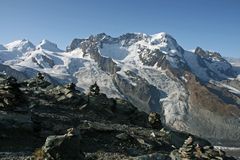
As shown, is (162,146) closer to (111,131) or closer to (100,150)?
(111,131)

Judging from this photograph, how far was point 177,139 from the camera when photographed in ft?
188

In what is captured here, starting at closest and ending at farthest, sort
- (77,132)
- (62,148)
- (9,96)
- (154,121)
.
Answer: (62,148) < (77,132) < (9,96) < (154,121)

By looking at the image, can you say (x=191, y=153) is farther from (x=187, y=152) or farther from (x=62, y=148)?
(x=62, y=148)

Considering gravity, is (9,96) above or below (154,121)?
above

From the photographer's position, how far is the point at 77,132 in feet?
94.3

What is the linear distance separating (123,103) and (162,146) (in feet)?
72.0

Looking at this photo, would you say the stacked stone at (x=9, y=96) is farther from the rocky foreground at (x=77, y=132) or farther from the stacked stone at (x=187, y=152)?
the stacked stone at (x=187, y=152)

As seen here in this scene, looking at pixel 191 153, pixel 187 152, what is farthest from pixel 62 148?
pixel 191 153

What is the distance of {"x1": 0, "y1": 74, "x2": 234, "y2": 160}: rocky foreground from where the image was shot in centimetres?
2814

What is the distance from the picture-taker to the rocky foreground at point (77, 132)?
92.3 feet

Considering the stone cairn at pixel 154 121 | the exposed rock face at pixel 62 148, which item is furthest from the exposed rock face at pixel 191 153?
the stone cairn at pixel 154 121

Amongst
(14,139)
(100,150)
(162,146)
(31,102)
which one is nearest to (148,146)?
(162,146)

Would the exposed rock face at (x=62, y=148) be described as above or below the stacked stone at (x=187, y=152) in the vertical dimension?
below

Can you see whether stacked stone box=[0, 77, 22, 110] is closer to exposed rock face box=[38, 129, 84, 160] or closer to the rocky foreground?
the rocky foreground
